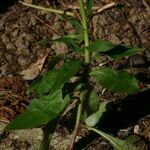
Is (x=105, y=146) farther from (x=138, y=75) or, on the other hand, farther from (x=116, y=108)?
(x=138, y=75)

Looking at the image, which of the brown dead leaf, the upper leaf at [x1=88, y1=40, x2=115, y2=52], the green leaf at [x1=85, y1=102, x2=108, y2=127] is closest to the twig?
A: the brown dead leaf

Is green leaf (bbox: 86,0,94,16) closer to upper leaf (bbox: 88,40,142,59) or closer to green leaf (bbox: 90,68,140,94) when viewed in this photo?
upper leaf (bbox: 88,40,142,59)

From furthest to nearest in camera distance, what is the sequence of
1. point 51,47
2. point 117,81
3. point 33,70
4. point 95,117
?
point 51,47 → point 33,70 → point 95,117 → point 117,81

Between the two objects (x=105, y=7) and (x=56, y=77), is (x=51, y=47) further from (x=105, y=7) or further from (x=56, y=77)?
(x=56, y=77)

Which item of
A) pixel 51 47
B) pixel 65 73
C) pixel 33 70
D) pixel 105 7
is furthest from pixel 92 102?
pixel 105 7

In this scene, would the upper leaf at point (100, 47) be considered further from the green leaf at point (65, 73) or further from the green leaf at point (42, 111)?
the green leaf at point (42, 111)
